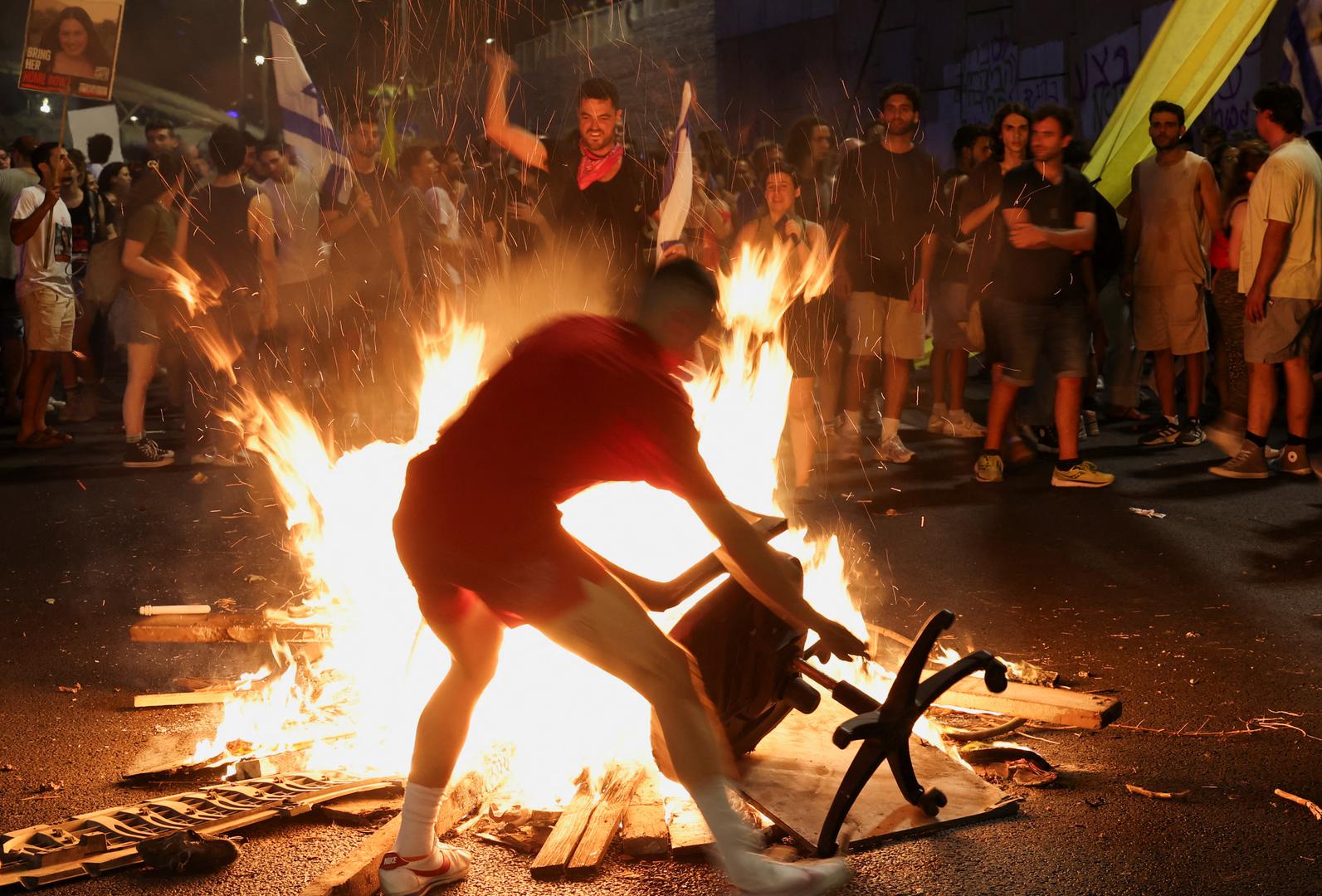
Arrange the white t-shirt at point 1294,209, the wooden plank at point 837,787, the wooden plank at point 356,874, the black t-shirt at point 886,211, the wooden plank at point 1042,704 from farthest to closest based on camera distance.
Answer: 1. the black t-shirt at point 886,211
2. the white t-shirt at point 1294,209
3. the wooden plank at point 1042,704
4. the wooden plank at point 837,787
5. the wooden plank at point 356,874

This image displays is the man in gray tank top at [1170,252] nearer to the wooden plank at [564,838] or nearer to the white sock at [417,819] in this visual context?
the wooden plank at [564,838]

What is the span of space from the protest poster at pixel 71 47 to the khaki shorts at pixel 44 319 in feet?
5.36

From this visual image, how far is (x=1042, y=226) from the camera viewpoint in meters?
8.37

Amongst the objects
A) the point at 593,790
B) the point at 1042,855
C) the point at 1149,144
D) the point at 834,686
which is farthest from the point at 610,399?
the point at 1149,144

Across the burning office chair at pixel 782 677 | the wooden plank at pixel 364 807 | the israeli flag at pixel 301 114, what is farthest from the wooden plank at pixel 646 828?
the israeli flag at pixel 301 114

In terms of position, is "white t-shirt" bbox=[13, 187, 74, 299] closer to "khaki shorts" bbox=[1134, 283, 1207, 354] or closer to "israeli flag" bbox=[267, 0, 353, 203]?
"israeli flag" bbox=[267, 0, 353, 203]

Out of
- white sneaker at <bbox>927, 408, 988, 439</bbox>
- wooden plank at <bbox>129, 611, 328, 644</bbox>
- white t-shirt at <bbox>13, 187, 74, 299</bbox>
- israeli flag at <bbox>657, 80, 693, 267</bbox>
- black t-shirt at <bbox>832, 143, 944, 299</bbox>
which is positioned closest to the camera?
wooden plank at <bbox>129, 611, 328, 644</bbox>

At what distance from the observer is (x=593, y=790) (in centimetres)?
402

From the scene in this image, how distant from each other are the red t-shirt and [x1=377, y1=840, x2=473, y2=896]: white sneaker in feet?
2.95

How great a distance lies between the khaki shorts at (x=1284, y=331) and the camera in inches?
322

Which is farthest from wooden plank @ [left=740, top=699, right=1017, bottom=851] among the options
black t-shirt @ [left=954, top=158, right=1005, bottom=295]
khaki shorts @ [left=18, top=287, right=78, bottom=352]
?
khaki shorts @ [left=18, top=287, right=78, bottom=352]

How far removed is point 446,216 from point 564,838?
822 centimetres

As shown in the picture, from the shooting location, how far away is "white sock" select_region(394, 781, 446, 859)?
3.45 meters

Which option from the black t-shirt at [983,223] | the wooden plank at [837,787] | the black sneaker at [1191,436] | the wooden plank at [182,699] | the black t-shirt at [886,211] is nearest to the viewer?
the wooden plank at [837,787]
